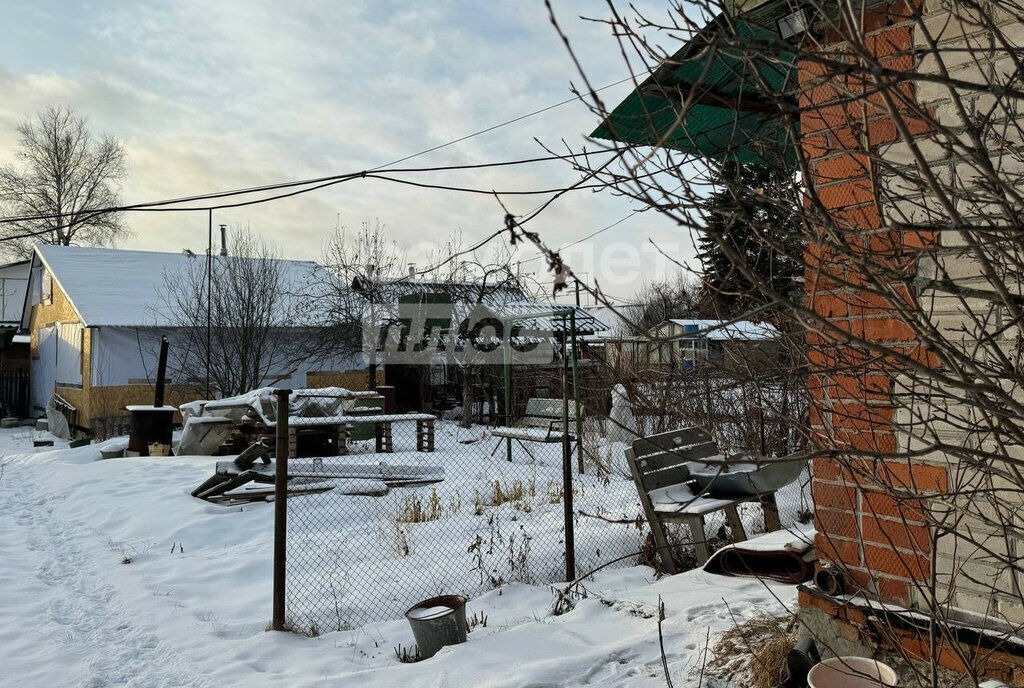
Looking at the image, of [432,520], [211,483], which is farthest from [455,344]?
[432,520]

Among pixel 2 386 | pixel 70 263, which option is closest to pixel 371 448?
pixel 70 263

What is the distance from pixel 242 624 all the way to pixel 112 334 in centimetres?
1688

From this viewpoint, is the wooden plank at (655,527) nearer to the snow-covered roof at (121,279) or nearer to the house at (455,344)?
the house at (455,344)

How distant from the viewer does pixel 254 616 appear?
4977 millimetres

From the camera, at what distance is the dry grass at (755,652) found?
295cm

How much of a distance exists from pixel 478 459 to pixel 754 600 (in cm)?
776

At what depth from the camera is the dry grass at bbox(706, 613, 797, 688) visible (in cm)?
295

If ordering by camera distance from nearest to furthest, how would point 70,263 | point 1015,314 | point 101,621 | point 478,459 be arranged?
point 1015,314
point 101,621
point 478,459
point 70,263

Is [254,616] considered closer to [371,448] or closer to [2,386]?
[371,448]

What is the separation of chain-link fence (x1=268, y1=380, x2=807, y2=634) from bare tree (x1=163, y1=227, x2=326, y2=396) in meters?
6.07

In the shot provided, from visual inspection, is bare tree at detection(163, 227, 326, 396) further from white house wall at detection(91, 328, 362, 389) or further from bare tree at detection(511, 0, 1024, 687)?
bare tree at detection(511, 0, 1024, 687)

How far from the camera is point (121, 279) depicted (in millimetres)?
21312

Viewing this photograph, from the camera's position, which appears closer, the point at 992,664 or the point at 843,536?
the point at 992,664

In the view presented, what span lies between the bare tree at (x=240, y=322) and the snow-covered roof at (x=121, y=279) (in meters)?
0.26
